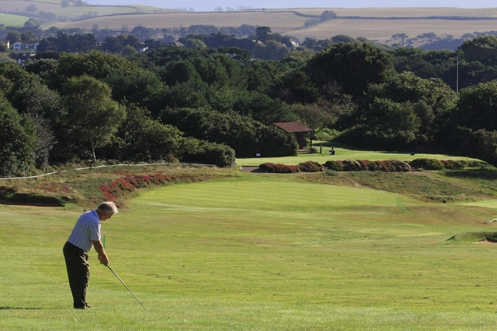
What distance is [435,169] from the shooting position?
88.9 metres

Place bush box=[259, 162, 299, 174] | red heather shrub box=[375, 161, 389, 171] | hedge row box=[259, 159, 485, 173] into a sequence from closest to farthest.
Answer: bush box=[259, 162, 299, 174]
hedge row box=[259, 159, 485, 173]
red heather shrub box=[375, 161, 389, 171]

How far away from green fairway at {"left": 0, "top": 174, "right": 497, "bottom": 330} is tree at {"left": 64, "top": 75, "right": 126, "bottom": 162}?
2587cm

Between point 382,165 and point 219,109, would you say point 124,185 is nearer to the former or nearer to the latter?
point 382,165

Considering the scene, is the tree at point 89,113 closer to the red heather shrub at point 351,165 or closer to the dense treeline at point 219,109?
the dense treeline at point 219,109

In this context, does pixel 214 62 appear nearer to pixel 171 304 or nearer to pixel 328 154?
pixel 328 154

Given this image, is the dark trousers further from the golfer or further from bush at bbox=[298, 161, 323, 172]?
bush at bbox=[298, 161, 323, 172]

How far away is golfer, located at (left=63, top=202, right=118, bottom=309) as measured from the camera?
17188 millimetres

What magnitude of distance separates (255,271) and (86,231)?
1035cm

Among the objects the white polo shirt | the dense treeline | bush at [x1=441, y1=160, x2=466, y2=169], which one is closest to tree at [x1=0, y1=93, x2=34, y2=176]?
the dense treeline

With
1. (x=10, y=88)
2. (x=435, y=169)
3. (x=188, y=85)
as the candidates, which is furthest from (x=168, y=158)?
(x=188, y=85)

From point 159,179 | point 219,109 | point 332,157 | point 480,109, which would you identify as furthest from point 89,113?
point 480,109

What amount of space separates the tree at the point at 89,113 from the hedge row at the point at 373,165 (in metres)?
15.0

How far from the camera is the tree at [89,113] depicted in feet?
267

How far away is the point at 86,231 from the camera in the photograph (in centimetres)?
1730
